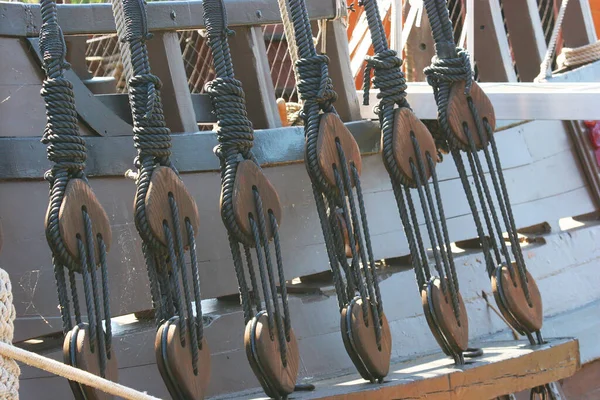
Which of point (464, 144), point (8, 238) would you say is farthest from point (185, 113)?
point (464, 144)

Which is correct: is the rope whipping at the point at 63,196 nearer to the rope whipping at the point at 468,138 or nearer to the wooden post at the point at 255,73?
the wooden post at the point at 255,73

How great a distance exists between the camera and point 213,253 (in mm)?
2756

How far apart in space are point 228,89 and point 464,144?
748 mm

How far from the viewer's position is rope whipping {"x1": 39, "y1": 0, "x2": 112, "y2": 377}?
80.7 inches

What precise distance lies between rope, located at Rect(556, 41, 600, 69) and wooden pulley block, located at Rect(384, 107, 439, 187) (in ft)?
7.54

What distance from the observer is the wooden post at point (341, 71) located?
125 inches

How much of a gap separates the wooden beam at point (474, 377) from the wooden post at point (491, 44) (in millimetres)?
2210

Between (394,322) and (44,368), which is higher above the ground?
(44,368)

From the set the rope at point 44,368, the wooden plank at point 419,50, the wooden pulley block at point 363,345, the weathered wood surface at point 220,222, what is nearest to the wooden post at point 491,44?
the wooden plank at point 419,50

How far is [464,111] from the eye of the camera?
2664 millimetres

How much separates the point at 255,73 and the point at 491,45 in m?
2.04

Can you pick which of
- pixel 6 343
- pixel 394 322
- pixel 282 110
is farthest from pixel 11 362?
pixel 282 110

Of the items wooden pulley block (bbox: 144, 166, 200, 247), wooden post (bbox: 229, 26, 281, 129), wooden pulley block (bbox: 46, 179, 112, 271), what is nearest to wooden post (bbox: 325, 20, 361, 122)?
wooden post (bbox: 229, 26, 281, 129)

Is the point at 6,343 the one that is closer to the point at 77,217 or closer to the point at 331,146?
the point at 77,217
